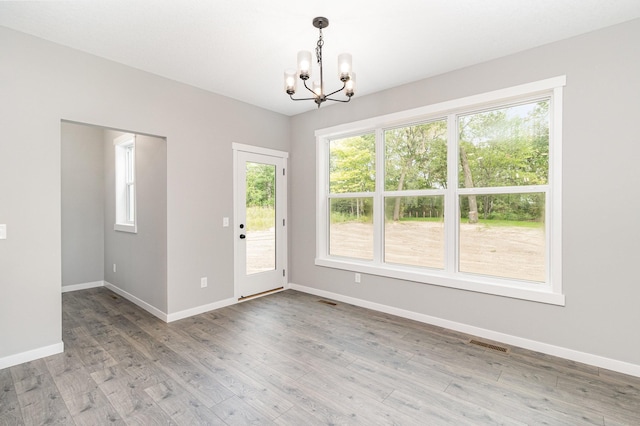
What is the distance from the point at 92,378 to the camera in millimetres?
2389

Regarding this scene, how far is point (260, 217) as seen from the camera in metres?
4.56

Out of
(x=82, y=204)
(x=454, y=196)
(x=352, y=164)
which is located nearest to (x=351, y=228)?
(x=352, y=164)

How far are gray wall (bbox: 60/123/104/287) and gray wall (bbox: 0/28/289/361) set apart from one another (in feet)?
7.19

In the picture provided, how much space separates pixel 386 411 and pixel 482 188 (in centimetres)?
235

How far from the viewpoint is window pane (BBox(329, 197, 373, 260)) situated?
13.8ft

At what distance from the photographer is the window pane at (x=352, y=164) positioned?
4164 millimetres

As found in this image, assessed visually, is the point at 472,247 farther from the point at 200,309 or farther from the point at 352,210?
the point at 200,309

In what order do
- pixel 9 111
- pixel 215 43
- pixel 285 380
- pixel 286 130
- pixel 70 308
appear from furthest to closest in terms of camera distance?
pixel 286 130 → pixel 70 308 → pixel 215 43 → pixel 9 111 → pixel 285 380

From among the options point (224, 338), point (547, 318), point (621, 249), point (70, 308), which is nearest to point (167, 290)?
point (224, 338)

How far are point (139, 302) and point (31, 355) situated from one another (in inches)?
57.6

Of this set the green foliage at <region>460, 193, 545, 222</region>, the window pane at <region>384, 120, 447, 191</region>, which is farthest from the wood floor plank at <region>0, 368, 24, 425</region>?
the green foliage at <region>460, 193, 545, 222</region>

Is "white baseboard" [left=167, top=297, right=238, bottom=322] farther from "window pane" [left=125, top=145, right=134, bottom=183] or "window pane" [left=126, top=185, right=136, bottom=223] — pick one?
"window pane" [left=125, top=145, right=134, bottom=183]

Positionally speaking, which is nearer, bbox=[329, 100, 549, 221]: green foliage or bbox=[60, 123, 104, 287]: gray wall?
bbox=[329, 100, 549, 221]: green foliage

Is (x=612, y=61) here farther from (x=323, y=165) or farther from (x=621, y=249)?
(x=323, y=165)
